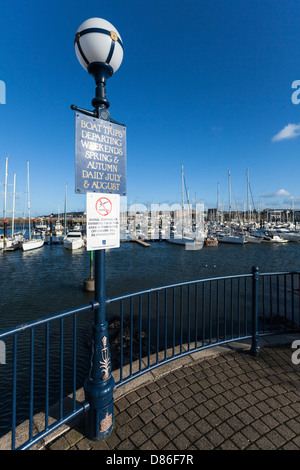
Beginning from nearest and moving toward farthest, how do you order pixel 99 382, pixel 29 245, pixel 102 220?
pixel 99 382, pixel 102 220, pixel 29 245

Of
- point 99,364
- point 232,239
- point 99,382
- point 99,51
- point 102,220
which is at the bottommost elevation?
point 232,239

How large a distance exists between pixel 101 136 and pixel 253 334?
3.73m

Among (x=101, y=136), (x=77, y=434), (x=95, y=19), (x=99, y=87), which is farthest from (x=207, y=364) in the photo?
(x=95, y=19)

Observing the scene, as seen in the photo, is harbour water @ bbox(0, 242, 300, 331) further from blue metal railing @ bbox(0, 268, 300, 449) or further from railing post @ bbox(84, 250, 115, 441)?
railing post @ bbox(84, 250, 115, 441)

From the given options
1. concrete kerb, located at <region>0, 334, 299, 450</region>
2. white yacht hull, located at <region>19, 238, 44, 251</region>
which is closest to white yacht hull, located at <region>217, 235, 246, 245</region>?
white yacht hull, located at <region>19, 238, 44, 251</region>

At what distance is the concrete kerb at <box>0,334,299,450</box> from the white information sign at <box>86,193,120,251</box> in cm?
192

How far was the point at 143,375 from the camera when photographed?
10.8 ft

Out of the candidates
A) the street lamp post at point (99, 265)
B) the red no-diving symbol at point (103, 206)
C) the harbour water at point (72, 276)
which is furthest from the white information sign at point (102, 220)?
the harbour water at point (72, 276)

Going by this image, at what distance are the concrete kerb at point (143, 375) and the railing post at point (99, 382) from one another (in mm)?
365

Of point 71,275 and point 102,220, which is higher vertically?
point 102,220

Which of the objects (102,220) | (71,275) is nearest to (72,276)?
(71,275)

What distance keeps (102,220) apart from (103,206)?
0.52 ft

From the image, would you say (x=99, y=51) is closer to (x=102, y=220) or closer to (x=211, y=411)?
(x=102, y=220)
